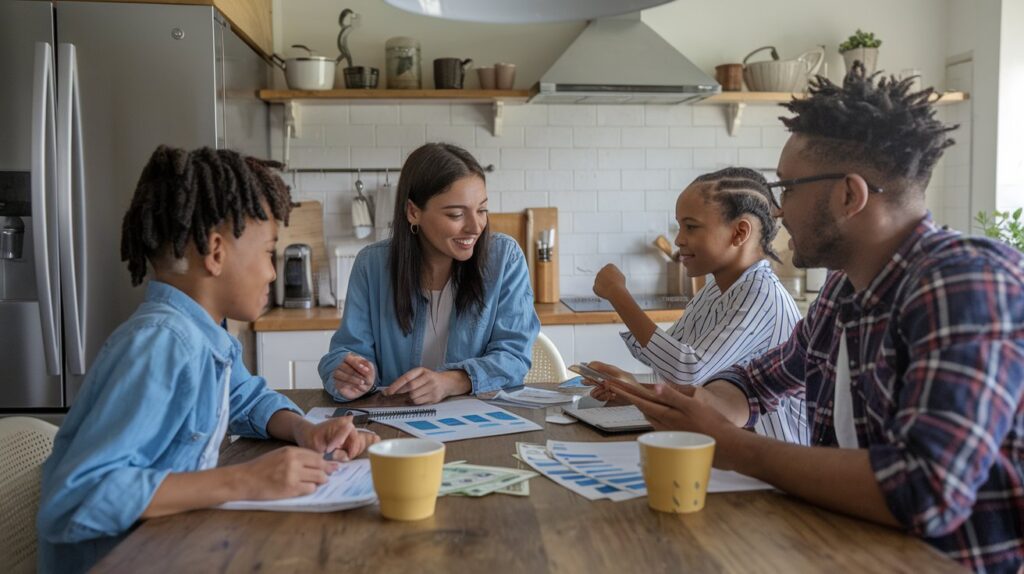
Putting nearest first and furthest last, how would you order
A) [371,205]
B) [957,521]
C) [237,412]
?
[957,521] < [237,412] < [371,205]

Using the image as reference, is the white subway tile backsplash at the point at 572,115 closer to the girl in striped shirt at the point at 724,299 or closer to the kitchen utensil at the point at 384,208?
the kitchen utensil at the point at 384,208

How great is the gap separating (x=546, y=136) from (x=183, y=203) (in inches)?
119

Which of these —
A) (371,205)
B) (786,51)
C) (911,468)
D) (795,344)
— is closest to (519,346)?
(795,344)

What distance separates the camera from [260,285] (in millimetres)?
1483

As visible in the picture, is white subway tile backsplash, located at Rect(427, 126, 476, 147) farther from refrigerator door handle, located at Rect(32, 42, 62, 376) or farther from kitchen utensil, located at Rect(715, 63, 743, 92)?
refrigerator door handle, located at Rect(32, 42, 62, 376)

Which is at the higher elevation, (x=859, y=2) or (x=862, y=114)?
(x=859, y=2)

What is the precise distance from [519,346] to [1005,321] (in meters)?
1.39

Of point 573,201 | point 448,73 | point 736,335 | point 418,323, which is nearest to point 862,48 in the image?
point 573,201

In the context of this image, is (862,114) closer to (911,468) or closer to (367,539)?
(911,468)

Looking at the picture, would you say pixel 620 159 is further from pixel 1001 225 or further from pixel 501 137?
pixel 1001 225

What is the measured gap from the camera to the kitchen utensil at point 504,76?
158 inches

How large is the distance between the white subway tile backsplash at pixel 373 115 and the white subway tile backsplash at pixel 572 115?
710 mm

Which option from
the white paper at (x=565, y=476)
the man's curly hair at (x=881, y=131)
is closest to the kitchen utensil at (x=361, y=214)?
the white paper at (x=565, y=476)

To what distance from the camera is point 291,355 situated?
3.70 metres
